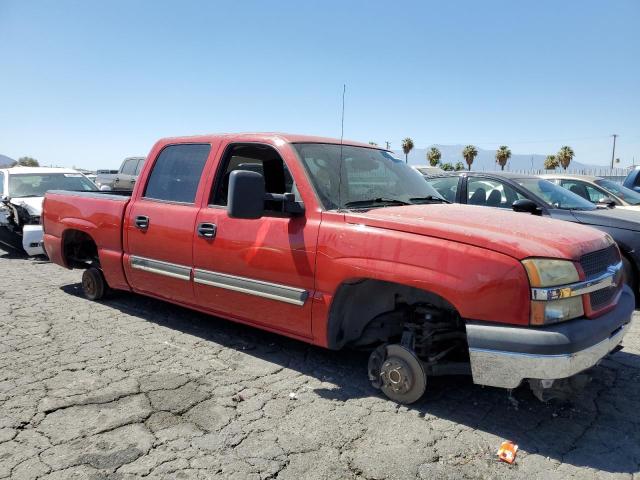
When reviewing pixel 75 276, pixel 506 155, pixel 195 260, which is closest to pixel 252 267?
pixel 195 260

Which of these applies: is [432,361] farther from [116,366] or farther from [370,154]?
[116,366]

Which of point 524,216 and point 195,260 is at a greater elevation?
point 524,216

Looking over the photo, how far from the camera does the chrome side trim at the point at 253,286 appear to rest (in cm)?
Result: 358

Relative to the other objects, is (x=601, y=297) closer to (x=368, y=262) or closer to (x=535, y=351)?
(x=535, y=351)

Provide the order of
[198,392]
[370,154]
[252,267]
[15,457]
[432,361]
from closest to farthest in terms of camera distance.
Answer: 1. [15,457]
2. [432,361]
3. [198,392]
4. [252,267]
5. [370,154]

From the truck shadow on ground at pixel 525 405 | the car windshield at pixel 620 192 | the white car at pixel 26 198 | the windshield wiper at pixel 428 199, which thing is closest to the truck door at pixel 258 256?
the truck shadow on ground at pixel 525 405

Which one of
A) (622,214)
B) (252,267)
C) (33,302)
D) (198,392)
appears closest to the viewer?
(198,392)

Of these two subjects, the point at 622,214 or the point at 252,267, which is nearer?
the point at 252,267

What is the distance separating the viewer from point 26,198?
8875 mm

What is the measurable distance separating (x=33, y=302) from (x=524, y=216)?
5.38 metres

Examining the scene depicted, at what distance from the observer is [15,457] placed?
2.66 meters

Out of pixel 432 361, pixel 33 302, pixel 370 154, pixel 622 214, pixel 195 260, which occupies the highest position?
pixel 370 154

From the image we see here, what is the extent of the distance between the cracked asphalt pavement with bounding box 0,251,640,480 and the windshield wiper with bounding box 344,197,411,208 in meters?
1.31

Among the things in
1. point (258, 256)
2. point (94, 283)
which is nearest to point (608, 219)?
point (258, 256)
